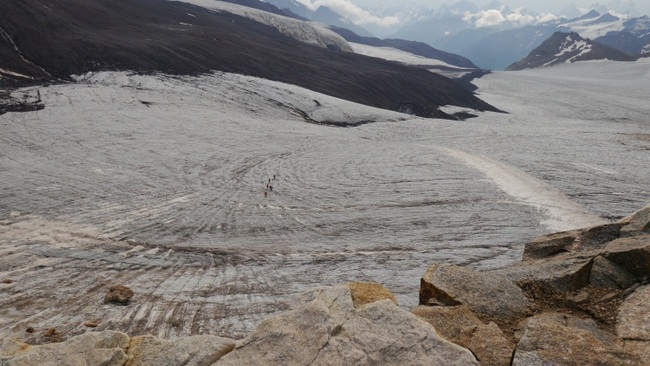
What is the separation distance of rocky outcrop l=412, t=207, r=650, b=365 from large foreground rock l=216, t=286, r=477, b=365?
1.63 feet

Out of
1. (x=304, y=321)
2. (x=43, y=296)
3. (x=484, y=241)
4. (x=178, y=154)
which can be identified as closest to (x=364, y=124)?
(x=178, y=154)

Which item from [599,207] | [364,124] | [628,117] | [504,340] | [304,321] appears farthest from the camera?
[628,117]

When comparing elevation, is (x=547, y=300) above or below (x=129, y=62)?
below

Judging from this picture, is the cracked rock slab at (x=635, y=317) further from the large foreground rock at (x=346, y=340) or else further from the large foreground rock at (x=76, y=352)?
the large foreground rock at (x=76, y=352)

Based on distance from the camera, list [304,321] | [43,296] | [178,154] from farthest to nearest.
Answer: [178,154] < [43,296] < [304,321]

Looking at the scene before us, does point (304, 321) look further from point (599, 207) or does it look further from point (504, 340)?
point (599, 207)

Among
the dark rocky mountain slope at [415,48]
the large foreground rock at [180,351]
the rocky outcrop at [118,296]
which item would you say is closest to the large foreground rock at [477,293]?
the large foreground rock at [180,351]

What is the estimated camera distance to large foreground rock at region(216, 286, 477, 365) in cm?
493

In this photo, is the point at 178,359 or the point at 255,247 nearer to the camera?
the point at 178,359

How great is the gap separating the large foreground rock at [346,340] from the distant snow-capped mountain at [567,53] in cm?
14488

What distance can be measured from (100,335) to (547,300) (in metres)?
6.26

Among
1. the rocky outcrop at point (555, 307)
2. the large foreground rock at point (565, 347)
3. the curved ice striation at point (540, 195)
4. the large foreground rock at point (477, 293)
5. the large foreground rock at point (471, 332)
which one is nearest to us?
the large foreground rock at point (565, 347)

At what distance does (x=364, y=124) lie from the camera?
118 feet

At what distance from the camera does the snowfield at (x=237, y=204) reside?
997cm
